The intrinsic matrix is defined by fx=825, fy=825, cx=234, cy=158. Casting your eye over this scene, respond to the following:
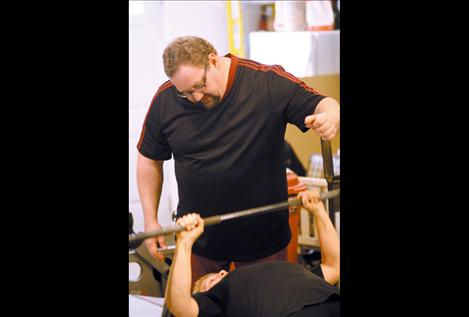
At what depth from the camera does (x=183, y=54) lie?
213 cm

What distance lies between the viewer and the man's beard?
2.15 meters

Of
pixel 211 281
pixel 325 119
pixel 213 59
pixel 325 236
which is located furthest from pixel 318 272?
pixel 213 59

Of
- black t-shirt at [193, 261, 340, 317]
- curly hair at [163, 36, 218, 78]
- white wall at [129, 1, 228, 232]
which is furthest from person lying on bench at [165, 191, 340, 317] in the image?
curly hair at [163, 36, 218, 78]

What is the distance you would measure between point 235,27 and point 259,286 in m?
0.73

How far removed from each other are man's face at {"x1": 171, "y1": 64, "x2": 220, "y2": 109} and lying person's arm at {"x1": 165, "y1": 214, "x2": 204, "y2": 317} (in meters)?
0.32

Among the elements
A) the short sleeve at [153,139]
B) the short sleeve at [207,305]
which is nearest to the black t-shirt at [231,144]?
the short sleeve at [153,139]

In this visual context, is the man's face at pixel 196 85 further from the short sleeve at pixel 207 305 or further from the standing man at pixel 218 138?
the short sleeve at pixel 207 305

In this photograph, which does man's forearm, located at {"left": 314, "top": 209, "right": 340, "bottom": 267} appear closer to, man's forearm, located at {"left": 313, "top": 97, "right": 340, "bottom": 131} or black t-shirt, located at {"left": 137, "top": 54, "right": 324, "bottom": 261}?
black t-shirt, located at {"left": 137, "top": 54, "right": 324, "bottom": 261}

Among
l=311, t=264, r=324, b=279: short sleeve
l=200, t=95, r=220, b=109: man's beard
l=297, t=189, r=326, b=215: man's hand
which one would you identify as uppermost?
Result: l=200, t=95, r=220, b=109: man's beard

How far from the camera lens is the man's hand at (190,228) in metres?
2.13

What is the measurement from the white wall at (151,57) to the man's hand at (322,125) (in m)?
0.30

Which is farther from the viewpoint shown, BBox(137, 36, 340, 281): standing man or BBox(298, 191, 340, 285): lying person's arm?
BBox(298, 191, 340, 285): lying person's arm
